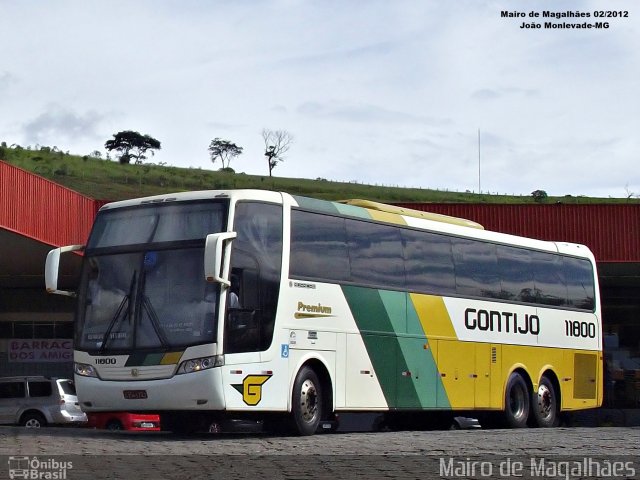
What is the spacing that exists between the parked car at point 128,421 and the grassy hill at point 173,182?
2304 inches

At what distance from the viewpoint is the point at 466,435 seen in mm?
16234

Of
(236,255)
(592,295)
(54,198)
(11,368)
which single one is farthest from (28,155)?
(236,255)

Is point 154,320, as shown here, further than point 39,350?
No

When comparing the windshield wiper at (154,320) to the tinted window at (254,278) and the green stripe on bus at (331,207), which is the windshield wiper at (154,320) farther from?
the green stripe on bus at (331,207)

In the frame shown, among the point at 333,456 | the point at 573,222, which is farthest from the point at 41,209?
the point at 333,456

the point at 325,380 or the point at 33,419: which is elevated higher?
the point at 325,380

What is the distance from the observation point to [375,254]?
18781 mm

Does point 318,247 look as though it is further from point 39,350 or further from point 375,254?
point 39,350

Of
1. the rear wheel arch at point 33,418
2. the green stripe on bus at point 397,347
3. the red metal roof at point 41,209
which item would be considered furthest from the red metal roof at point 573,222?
the green stripe on bus at point 397,347

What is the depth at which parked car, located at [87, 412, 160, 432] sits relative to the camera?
25828 mm

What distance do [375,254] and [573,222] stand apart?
1718cm

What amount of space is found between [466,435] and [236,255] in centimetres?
386

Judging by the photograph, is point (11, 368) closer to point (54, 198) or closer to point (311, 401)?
point (54, 198)

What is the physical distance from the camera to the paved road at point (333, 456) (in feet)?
36.2
